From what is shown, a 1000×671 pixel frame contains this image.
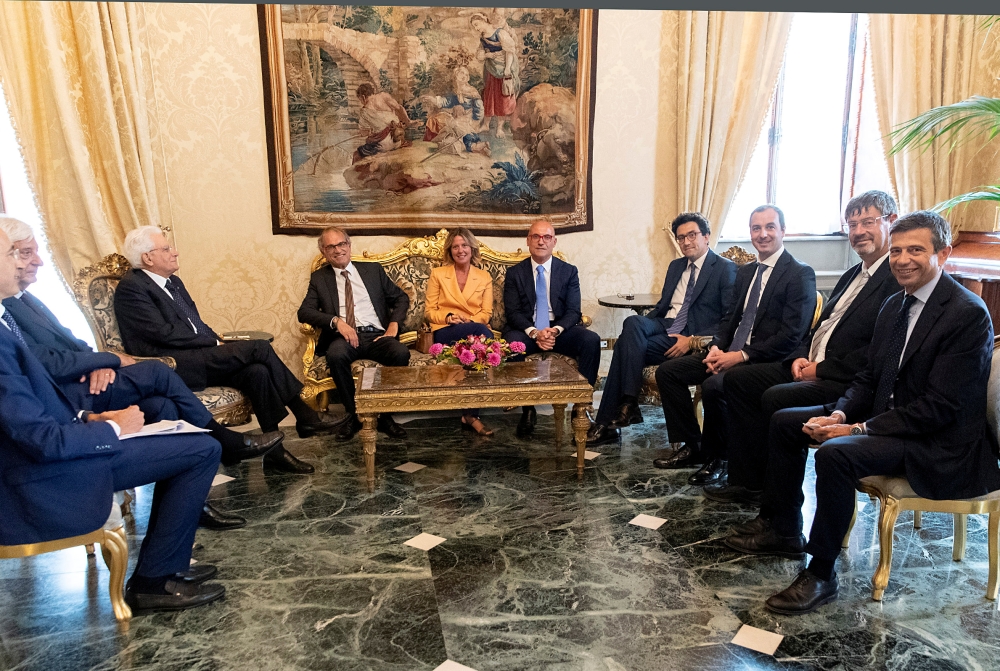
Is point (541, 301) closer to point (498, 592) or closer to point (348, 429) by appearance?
point (348, 429)

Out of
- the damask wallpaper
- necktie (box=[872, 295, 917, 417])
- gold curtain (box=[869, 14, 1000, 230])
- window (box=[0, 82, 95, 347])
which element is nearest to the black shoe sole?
necktie (box=[872, 295, 917, 417])

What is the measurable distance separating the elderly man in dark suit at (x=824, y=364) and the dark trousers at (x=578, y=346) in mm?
1199

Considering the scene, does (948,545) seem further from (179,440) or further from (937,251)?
(179,440)

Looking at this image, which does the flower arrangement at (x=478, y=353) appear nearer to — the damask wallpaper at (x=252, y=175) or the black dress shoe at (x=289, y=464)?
the black dress shoe at (x=289, y=464)

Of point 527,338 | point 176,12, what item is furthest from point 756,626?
point 176,12

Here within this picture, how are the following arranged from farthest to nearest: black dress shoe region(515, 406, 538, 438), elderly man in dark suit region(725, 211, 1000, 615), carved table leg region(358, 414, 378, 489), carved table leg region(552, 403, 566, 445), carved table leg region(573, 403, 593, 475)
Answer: black dress shoe region(515, 406, 538, 438)
carved table leg region(552, 403, 566, 445)
carved table leg region(573, 403, 593, 475)
carved table leg region(358, 414, 378, 489)
elderly man in dark suit region(725, 211, 1000, 615)

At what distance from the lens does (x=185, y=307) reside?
4.46 m

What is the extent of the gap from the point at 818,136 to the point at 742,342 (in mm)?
2953

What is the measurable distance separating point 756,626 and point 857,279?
186 centimetres

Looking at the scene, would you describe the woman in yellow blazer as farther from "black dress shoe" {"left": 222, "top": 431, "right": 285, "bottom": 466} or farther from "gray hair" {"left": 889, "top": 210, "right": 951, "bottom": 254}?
"gray hair" {"left": 889, "top": 210, "right": 951, "bottom": 254}

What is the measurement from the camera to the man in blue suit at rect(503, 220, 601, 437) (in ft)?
17.2

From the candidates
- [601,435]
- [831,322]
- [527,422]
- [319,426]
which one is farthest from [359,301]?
[831,322]

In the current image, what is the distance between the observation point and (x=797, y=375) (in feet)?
12.5

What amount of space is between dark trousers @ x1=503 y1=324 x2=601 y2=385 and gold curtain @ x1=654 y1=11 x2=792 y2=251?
162 cm
